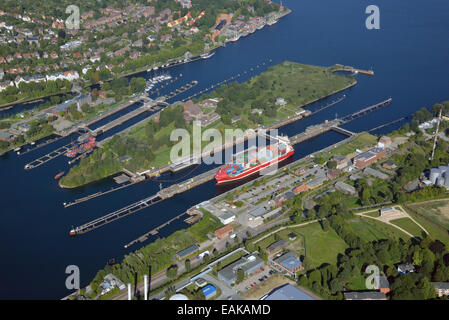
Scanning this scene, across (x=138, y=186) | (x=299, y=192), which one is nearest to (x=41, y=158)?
(x=138, y=186)

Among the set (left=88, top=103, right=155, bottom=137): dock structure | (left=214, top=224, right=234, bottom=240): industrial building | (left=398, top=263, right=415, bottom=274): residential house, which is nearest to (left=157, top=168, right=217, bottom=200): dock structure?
(left=214, top=224, right=234, bottom=240): industrial building

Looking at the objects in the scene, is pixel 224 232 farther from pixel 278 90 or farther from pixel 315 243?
pixel 278 90

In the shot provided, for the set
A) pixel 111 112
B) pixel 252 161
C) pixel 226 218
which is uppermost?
pixel 111 112

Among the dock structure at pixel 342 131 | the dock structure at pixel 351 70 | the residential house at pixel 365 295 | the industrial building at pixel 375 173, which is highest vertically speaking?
the dock structure at pixel 351 70

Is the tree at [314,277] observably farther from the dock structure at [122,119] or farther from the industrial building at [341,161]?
the dock structure at [122,119]

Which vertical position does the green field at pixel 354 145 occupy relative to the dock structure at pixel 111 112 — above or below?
below

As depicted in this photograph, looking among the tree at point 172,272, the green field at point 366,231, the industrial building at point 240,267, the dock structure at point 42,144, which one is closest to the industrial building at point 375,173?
the green field at point 366,231

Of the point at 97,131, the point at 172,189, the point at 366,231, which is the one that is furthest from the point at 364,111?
the point at 97,131
